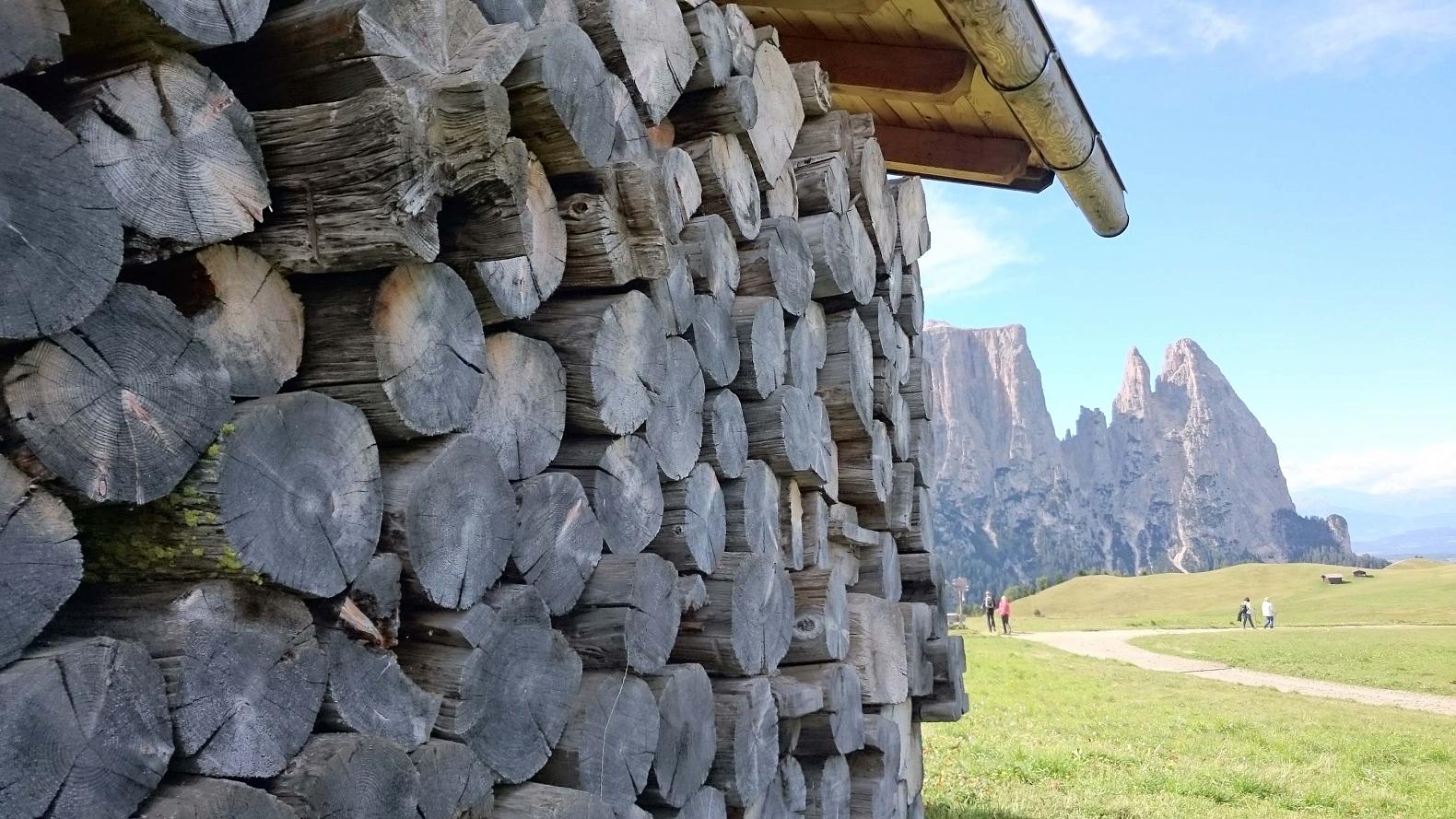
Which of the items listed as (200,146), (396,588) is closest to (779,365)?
(396,588)

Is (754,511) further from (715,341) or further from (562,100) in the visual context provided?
(562,100)

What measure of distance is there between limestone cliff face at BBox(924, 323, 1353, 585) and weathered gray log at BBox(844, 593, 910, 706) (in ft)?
554

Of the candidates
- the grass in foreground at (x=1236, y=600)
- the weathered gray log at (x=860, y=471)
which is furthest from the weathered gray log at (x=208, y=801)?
the grass in foreground at (x=1236, y=600)

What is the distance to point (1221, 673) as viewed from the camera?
54.4ft

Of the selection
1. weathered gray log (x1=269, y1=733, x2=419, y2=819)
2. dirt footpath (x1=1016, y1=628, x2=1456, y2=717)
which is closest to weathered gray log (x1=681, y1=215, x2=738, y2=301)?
weathered gray log (x1=269, y1=733, x2=419, y2=819)

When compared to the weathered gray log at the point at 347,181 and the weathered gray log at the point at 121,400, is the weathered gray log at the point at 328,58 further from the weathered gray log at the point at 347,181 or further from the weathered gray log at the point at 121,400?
the weathered gray log at the point at 121,400

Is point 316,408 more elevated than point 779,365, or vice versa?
point 779,365

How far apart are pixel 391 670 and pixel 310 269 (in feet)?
2.14

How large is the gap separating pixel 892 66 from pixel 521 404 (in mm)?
3777

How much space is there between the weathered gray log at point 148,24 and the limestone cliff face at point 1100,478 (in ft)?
564

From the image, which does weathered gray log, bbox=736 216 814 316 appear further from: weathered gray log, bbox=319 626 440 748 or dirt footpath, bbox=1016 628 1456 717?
dirt footpath, bbox=1016 628 1456 717

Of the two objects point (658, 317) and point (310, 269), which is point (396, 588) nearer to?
point (310, 269)

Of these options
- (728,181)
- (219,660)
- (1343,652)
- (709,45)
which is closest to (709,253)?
(728,181)

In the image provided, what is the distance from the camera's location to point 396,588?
187 cm
